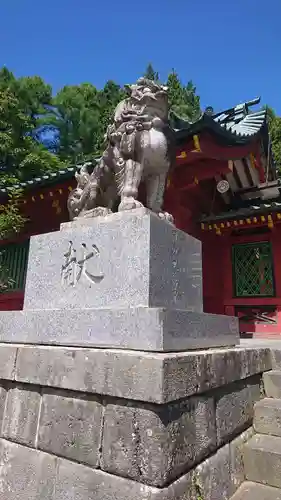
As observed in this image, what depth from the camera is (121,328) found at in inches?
76.8

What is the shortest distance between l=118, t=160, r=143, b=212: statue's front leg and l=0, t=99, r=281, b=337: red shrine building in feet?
10.2

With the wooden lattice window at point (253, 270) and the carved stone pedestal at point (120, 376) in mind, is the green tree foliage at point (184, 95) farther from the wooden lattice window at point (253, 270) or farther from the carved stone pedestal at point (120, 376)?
the carved stone pedestal at point (120, 376)

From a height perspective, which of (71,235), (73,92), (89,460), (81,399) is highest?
(73,92)

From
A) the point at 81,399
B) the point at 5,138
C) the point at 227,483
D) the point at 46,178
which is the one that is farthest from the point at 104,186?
the point at 5,138

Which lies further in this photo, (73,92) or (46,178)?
(73,92)

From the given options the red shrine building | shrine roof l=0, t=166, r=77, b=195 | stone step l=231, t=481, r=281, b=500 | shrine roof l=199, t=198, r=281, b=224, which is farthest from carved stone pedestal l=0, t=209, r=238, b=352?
shrine roof l=0, t=166, r=77, b=195

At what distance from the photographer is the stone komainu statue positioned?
2.48m

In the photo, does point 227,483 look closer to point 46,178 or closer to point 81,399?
point 81,399

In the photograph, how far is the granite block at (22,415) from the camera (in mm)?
2039

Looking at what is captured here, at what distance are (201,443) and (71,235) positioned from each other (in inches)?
63.4

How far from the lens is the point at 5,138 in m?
14.8

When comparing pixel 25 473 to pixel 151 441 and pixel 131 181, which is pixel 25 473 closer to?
pixel 151 441

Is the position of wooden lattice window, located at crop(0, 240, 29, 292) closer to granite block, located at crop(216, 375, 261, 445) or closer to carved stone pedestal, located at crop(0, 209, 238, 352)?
carved stone pedestal, located at crop(0, 209, 238, 352)

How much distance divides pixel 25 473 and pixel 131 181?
1959mm
